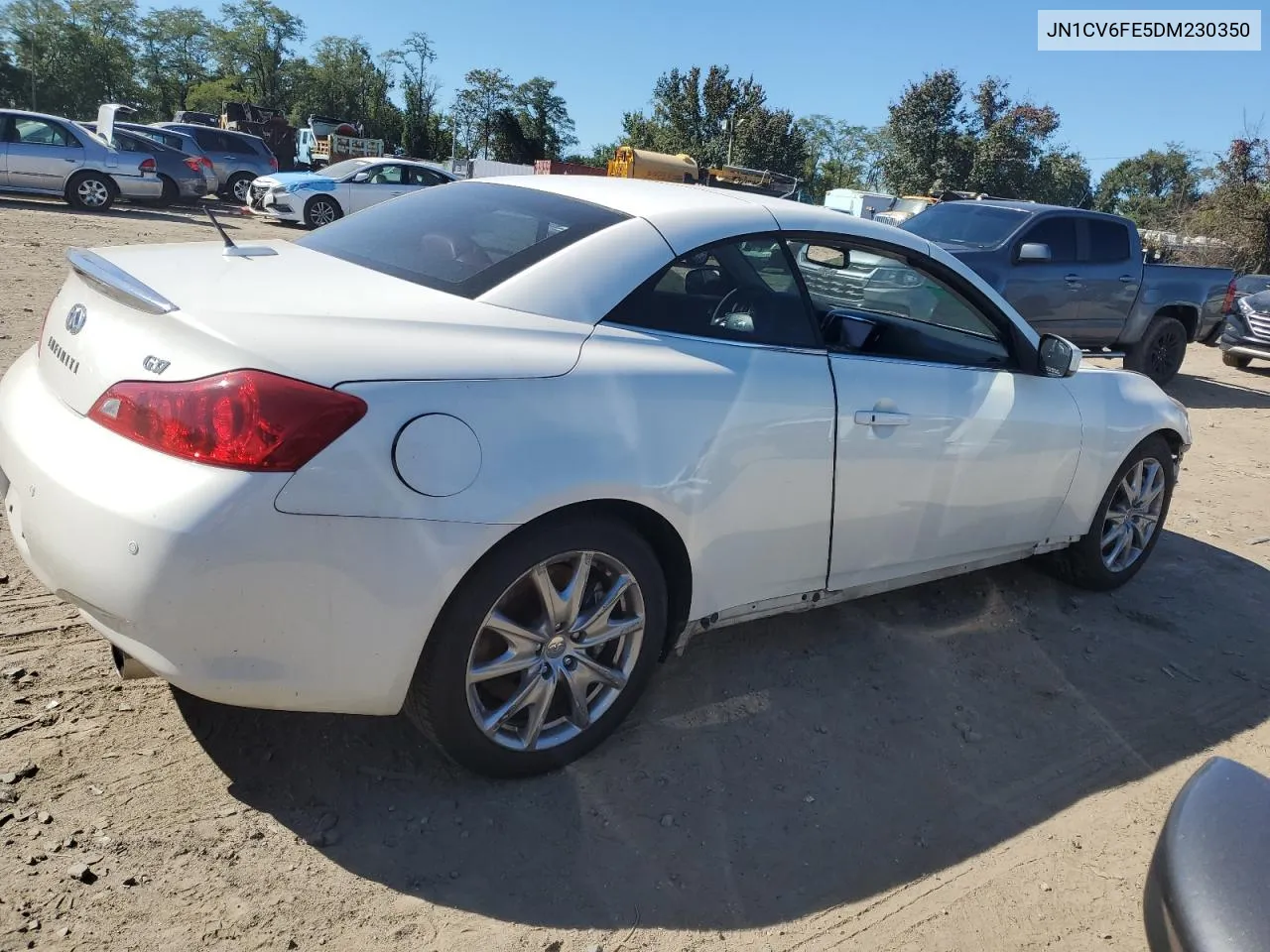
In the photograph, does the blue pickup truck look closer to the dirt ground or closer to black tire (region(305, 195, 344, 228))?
the dirt ground

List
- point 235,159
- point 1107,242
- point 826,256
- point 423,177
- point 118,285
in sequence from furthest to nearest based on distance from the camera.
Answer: point 235,159 → point 423,177 → point 1107,242 → point 826,256 → point 118,285

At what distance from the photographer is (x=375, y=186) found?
1847cm

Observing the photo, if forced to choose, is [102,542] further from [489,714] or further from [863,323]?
[863,323]

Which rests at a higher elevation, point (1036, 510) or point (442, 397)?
point (442, 397)

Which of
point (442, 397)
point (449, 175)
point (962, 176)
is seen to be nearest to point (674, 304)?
point (442, 397)

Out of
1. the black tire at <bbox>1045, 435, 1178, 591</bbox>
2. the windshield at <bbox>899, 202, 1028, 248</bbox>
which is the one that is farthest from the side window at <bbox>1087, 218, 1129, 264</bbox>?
the black tire at <bbox>1045, 435, 1178, 591</bbox>

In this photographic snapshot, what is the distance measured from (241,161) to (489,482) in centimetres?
2324

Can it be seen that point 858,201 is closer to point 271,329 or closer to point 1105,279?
point 1105,279

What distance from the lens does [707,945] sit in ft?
7.17

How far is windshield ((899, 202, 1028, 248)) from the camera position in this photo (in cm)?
914

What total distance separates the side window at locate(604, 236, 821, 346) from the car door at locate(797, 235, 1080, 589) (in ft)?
0.48

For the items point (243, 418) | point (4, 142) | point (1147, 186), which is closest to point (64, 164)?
point (4, 142)

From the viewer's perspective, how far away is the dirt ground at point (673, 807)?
7.10ft

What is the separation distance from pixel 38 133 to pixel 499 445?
669 inches
